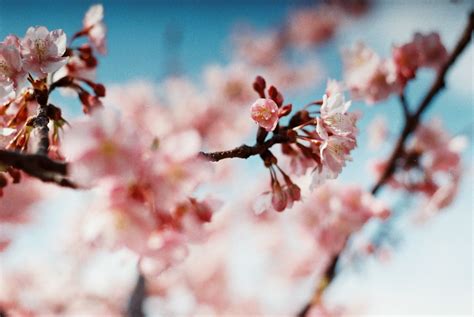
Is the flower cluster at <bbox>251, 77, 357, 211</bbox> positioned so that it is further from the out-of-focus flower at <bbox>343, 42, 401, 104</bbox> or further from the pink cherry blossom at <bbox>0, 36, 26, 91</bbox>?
the out-of-focus flower at <bbox>343, 42, 401, 104</bbox>

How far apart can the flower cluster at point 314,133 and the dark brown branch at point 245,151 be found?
18mm

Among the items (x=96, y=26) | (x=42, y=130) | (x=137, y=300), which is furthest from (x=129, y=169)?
(x=137, y=300)

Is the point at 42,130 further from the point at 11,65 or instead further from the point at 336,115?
the point at 336,115

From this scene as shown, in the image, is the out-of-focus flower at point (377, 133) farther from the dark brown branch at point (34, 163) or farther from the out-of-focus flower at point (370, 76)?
the dark brown branch at point (34, 163)

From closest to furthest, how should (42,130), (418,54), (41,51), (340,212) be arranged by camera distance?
1. (42,130)
2. (41,51)
3. (418,54)
4. (340,212)

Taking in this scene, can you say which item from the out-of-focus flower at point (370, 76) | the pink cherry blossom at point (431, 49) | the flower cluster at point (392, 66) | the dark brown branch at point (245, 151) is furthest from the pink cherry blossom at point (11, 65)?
the pink cherry blossom at point (431, 49)

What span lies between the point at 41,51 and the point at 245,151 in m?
0.65

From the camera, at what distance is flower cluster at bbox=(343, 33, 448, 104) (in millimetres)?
1926

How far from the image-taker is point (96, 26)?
1.50 metres

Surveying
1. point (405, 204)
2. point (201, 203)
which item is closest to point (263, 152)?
point (201, 203)

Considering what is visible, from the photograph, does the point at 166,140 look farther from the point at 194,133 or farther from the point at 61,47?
the point at 61,47

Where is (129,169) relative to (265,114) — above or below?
below

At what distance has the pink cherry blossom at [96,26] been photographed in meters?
1.48

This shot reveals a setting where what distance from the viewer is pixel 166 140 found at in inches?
31.3
